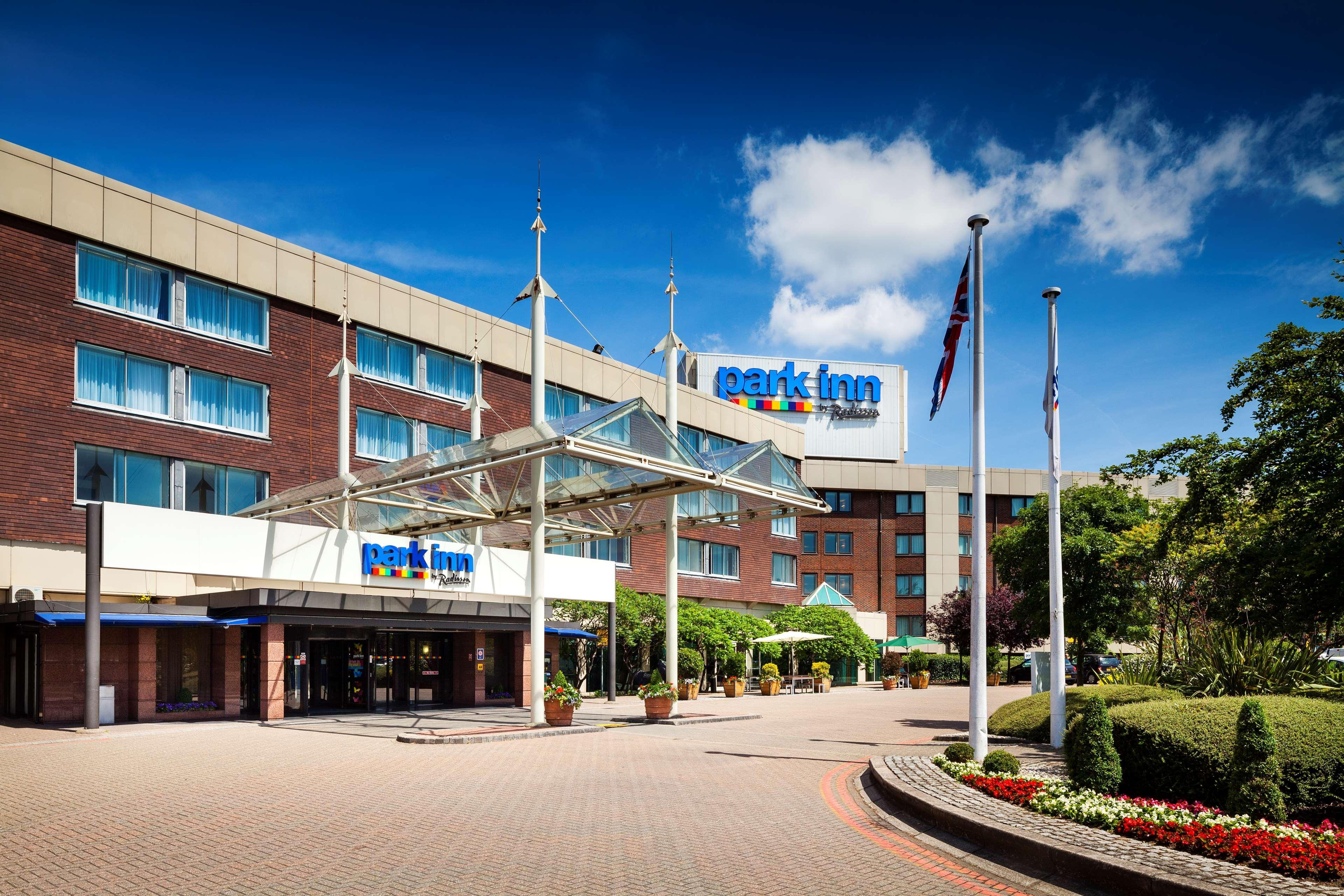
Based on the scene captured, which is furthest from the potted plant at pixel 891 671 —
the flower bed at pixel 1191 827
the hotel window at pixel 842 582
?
the flower bed at pixel 1191 827

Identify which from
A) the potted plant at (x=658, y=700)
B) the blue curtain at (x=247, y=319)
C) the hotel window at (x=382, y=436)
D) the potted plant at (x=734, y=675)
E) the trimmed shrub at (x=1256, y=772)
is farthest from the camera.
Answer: the potted plant at (x=734, y=675)

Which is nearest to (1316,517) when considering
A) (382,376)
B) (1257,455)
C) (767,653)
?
(1257,455)

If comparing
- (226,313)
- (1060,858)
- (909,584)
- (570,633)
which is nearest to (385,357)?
(226,313)

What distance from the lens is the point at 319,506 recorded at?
96.9 feet

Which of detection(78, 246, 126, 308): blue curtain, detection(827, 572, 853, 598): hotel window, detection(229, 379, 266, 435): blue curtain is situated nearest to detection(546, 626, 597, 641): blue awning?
detection(229, 379, 266, 435): blue curtain

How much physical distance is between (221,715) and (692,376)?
4820 centimetres

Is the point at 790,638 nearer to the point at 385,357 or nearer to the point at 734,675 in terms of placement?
the point at 734,675

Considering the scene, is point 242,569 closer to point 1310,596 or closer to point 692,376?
point 1310,596

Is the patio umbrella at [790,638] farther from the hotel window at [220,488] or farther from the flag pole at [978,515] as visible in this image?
the flag pole at [978,515]

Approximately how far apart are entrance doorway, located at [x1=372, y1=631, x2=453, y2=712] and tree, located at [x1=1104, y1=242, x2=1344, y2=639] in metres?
19.5

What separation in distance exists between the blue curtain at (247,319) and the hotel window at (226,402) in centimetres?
129

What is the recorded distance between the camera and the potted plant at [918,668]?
171 ft

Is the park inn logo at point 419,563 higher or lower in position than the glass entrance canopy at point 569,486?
lower

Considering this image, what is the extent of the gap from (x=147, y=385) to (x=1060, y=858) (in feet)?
91.7
